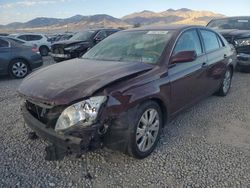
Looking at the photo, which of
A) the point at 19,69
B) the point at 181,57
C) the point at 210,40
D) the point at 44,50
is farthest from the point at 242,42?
the point at 44,50

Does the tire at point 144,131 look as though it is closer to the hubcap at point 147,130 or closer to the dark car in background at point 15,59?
the hubcap at point 147,130

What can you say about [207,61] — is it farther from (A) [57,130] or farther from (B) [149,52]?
(A) [57,130]

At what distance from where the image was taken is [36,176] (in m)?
3.20

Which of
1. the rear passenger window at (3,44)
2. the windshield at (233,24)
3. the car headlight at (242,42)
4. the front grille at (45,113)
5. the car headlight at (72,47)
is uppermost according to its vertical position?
the windshield at (233,24)

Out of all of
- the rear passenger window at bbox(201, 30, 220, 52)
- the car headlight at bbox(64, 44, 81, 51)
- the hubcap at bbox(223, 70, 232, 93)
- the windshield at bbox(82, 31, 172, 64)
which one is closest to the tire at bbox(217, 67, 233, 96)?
the hubcap at bbox(223, 70, 232, 93)

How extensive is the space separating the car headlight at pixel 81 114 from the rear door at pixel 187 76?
4.32 feet

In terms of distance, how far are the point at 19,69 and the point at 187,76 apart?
248 inches

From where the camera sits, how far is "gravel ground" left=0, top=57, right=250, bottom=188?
3113mm

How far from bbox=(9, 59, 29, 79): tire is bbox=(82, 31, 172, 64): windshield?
16.0 ft

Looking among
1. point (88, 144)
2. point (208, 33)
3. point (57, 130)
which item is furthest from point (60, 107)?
point (208, 33)

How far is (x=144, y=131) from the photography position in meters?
3.50

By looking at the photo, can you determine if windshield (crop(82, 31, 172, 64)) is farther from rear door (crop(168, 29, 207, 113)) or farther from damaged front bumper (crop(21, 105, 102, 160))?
damaged front bumper (crop(21, 105, 102, 160))

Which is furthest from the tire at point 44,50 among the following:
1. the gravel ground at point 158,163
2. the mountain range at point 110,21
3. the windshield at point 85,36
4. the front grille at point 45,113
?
the mountain range at point 110,21

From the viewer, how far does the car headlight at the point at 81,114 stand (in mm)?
2945
